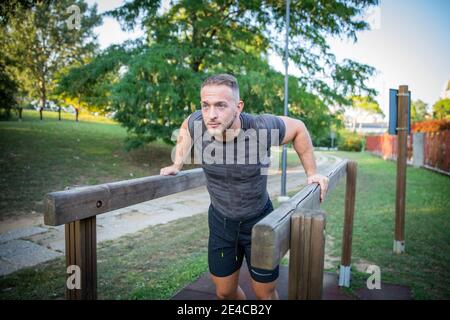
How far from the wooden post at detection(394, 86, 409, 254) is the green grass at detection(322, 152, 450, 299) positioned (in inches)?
9.6

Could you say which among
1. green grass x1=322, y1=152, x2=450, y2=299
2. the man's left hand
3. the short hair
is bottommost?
green grass x1=322, y1=152, x2=450, y2=299

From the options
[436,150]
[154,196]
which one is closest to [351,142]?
[436,150]

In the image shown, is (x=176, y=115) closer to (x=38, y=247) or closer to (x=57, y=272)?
(x=38, y=247)

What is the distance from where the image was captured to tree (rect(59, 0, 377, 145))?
9.41 metres

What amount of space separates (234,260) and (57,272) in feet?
7.87

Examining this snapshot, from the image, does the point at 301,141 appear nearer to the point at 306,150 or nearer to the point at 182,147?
the point at 306,150

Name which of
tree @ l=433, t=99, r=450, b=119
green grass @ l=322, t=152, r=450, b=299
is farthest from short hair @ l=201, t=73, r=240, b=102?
tree @ l=433, t=99, r=450, b=119

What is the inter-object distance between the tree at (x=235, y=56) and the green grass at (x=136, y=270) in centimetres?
522

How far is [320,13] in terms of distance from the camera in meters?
10.5

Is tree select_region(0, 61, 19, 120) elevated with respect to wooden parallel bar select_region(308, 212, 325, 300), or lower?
elevated

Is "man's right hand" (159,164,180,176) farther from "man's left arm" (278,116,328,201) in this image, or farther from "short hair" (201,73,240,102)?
"man's left arm" (278,116,328,201)

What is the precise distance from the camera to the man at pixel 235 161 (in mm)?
1979

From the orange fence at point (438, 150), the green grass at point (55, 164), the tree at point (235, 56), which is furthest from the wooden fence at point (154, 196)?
the orange fence at point (438, 150)

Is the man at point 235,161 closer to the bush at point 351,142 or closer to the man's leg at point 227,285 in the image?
the man's leg at point 227,285
